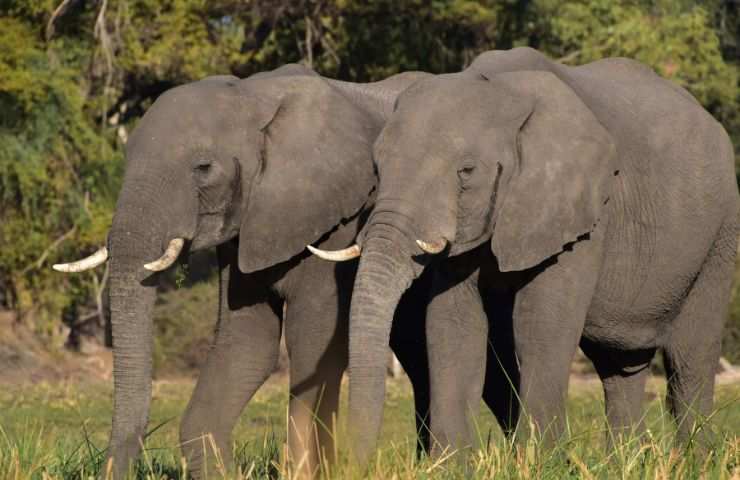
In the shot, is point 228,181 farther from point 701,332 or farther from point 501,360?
point 701,332

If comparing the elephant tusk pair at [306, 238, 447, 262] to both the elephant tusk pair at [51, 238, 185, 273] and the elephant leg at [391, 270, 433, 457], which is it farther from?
the elephant leg at [391, 270, 433, 457]

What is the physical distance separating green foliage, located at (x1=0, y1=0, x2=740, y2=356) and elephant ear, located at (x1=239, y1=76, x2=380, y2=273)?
1370cm

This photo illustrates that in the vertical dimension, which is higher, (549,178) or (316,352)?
(549,178)

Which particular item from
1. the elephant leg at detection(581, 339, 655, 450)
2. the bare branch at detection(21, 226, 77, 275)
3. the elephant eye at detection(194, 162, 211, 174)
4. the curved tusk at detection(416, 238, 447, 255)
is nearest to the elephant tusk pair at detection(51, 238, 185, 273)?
the elephant eye at detection(194, 162, 211, 174)

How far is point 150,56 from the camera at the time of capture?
933 inches

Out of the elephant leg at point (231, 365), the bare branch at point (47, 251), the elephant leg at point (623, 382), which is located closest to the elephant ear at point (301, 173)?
the elephant leg at point (231, 365)

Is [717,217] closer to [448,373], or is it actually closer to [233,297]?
[448,373]

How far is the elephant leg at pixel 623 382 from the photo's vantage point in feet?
33.1

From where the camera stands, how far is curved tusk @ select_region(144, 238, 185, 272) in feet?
26.5

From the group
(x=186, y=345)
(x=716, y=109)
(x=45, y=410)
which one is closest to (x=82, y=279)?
(x=186, y=345)

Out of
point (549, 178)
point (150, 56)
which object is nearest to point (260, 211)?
point (549, 178)

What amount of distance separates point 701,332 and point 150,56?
15.0 meters

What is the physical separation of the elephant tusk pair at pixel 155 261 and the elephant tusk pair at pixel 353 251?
0.64 m

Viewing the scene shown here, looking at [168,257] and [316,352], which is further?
[316,352]
